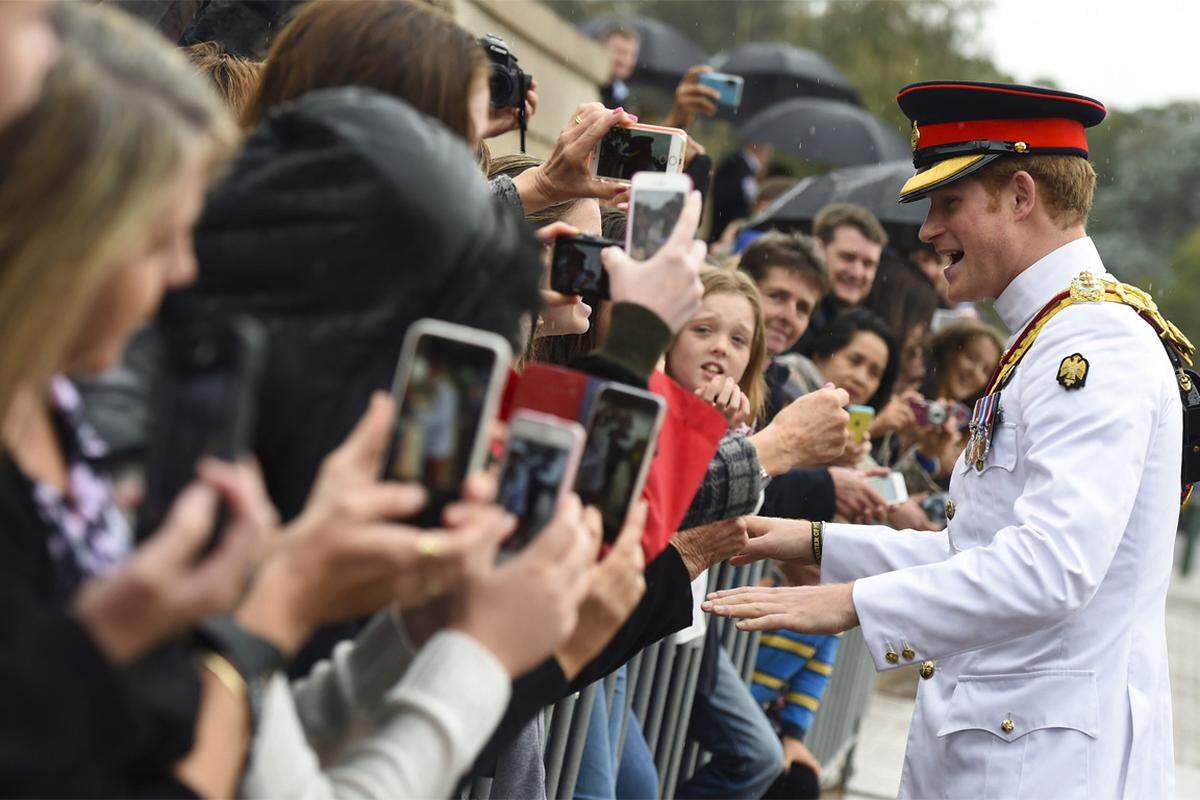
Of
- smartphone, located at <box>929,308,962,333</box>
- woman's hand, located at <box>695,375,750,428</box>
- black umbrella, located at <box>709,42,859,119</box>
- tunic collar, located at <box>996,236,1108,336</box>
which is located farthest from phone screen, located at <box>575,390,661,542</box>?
black umbrella, located at <box>709,42,859,119</box>

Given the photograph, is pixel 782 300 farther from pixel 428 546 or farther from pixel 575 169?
pixel 428 546

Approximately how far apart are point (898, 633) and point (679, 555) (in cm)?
85

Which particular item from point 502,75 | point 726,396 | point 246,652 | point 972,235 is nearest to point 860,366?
point 972,235

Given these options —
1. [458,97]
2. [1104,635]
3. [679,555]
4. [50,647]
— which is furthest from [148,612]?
[1104,635]

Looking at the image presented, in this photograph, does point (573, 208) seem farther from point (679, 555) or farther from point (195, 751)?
point (195, 751)

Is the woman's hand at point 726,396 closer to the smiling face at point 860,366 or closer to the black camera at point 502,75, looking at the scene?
the black camera at point 502,75

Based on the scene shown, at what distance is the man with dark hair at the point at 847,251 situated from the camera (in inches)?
266

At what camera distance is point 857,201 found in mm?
7941

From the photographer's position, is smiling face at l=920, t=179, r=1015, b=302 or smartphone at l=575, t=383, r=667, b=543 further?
smiling face at l=920, t=179, r=1015, b=302

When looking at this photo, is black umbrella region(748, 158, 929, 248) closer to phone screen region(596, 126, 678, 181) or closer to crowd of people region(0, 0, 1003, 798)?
phone screen region(596, 126, 678, 181)

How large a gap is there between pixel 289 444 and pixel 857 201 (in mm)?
6520

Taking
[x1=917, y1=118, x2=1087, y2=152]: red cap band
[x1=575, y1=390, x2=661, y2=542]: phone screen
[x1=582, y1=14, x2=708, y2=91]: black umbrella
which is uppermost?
[x1=582, y1=14, x2=708, y2=91]: black umbrella

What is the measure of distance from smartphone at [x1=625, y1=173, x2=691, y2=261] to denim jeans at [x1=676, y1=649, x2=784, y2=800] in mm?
2831

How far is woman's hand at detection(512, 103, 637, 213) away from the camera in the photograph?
322 centimetres
